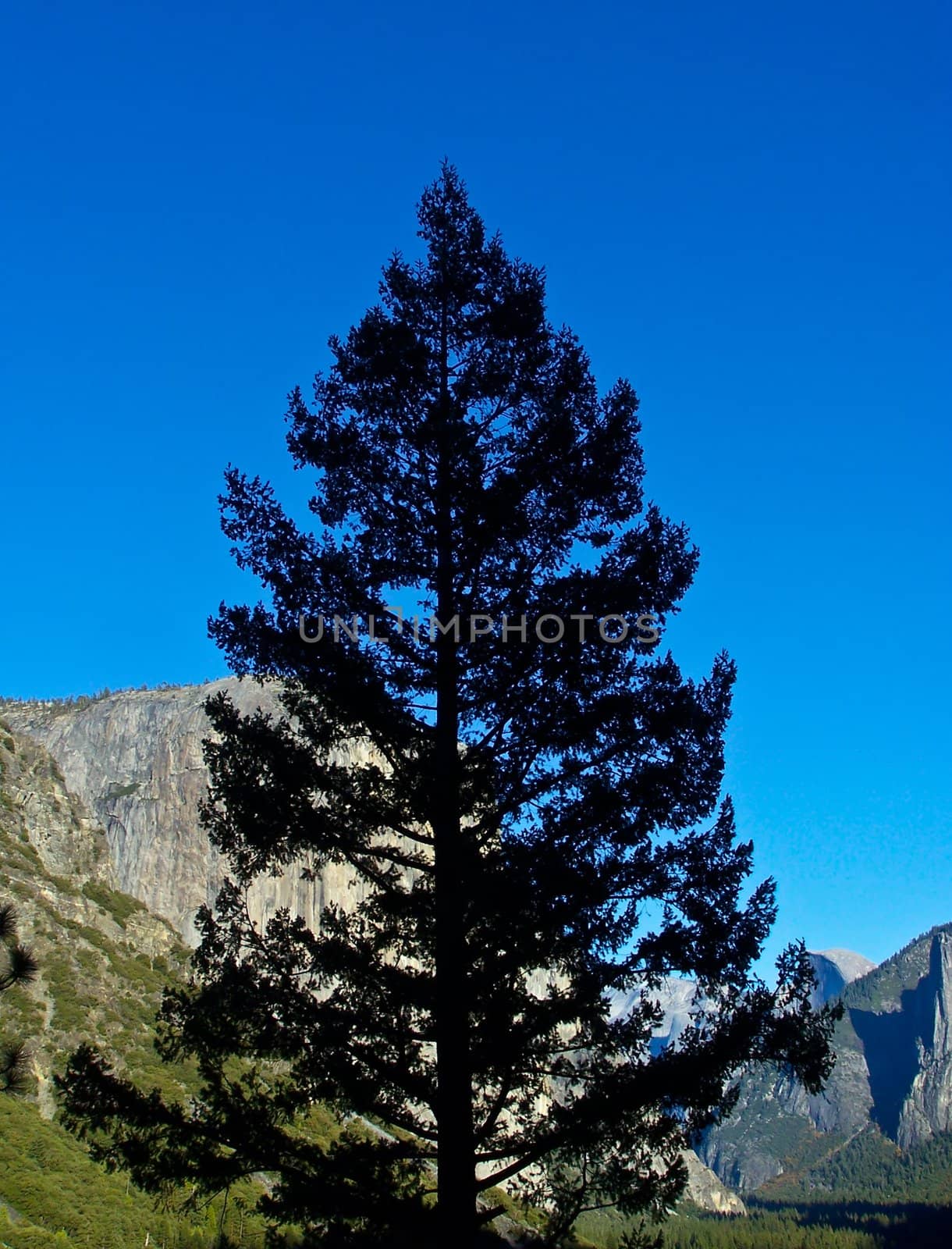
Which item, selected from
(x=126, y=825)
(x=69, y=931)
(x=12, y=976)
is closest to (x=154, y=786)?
(x=126, y=825)

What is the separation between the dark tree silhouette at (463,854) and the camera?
920 centimetres

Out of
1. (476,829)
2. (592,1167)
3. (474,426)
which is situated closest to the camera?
(592,1167)

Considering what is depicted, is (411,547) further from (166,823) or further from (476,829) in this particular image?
(166,823)

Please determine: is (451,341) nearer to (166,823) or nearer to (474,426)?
(474,426)

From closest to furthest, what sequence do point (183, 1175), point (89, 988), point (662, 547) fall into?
point (183, 1175) → point (662, 547) → point (89, 988)

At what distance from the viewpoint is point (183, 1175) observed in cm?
880

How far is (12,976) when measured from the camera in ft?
32.1

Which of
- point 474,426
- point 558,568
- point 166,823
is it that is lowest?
point 558,568

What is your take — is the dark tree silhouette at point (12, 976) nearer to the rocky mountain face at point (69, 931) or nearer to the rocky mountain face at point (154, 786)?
the rocky mountain face at point (69, 931)

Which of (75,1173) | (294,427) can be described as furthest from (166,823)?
(294,427)

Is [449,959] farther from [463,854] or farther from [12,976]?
[12,976]

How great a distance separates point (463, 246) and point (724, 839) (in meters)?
7.60

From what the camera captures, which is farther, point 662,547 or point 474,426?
point 474,426

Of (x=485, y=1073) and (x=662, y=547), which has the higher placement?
(x=662, y=547)
